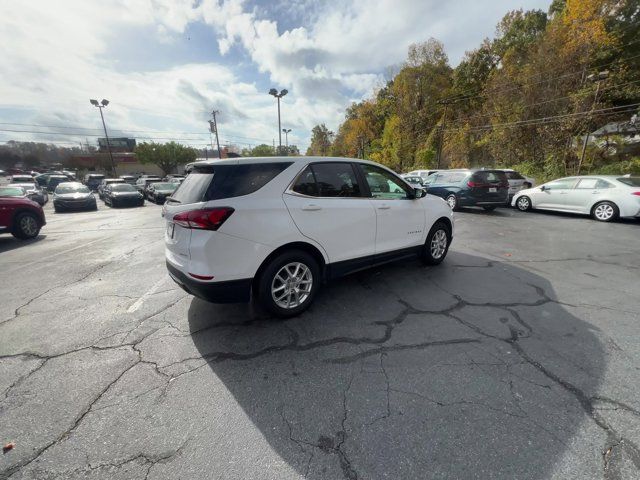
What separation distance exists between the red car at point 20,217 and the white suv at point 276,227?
299 inches

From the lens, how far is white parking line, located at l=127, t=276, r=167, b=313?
12.1 ft

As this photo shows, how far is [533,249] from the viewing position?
602cm

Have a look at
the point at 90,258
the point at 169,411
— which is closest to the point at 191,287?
the point at 169,411

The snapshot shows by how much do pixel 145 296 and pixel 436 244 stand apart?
473 centimetres

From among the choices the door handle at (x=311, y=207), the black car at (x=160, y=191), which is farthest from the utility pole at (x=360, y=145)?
the door handle at (x=311, y=207)

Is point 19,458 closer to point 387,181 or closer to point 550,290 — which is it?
point 387,181

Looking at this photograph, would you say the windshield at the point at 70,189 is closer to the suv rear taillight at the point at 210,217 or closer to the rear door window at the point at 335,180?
the suv rear taillight at the point at 210,217

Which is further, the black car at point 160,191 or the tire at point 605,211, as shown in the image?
the black car at point 160,191

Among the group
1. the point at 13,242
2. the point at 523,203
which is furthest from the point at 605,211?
the point at 13,242

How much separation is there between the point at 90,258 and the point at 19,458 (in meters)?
5.29

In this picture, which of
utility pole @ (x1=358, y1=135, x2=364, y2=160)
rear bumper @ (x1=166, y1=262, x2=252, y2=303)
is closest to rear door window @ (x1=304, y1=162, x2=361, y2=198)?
rear bumper @ (x1=166, y1=262, x2=252, y2=303)

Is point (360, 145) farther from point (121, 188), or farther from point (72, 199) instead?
point (72, 199)

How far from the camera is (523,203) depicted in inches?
433

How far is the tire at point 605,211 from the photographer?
8.47m
